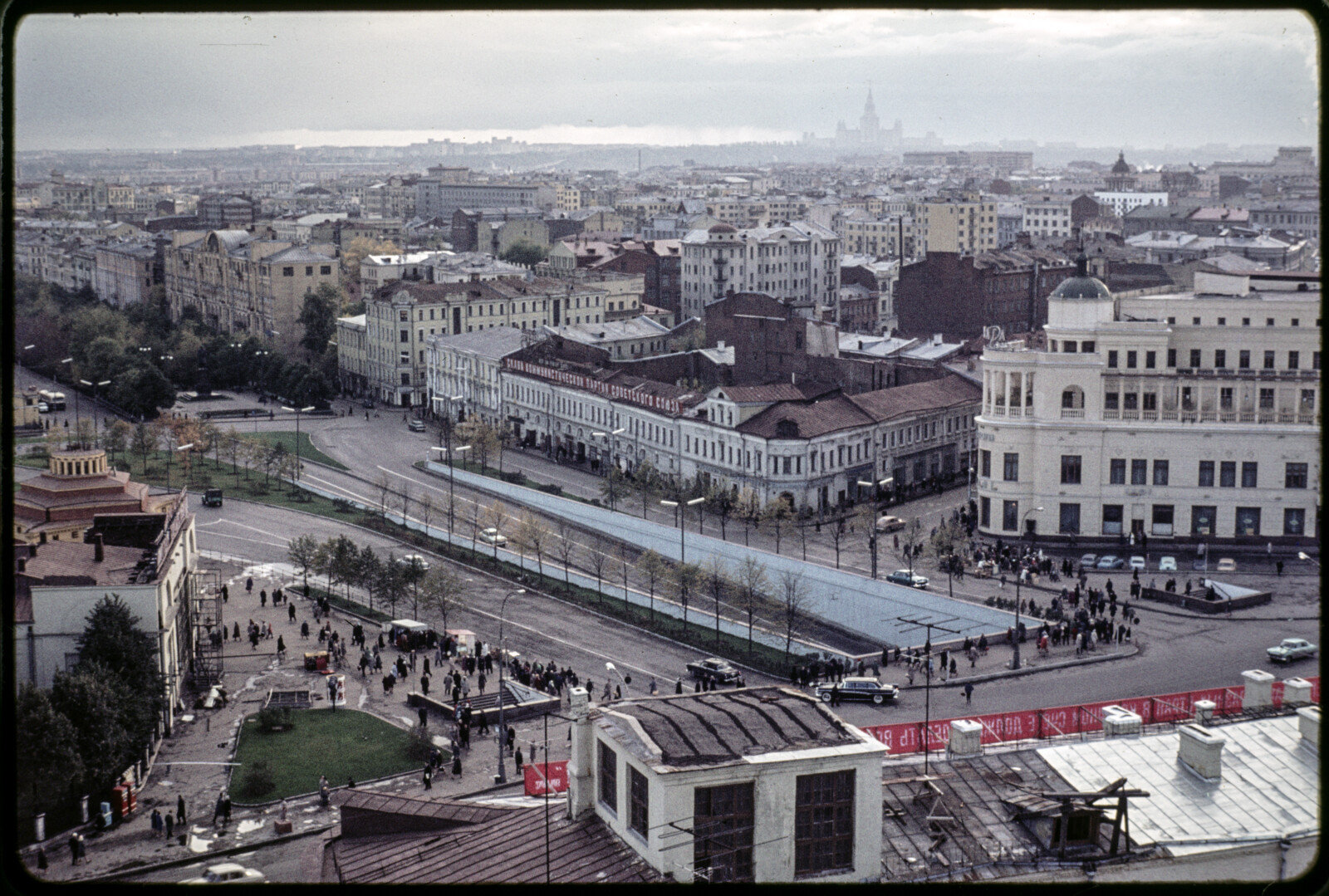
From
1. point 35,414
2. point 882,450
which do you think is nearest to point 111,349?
point 35,414

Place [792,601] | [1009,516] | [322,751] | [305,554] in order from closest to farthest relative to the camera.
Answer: [322,751], [792,601], [305,554], [1009,516]

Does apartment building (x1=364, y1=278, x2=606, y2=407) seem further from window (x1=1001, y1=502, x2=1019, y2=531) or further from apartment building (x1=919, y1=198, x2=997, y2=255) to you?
apartment building (x1=919, y1=198, x2=997, y2=255)

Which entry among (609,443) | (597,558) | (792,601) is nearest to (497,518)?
(597,558)

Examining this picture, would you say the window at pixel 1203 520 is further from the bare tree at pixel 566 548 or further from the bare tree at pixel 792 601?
the bare tree at pixel 566 548

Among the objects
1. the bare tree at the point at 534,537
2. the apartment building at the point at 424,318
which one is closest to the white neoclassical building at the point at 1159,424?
the bare tree at the point at 534,537

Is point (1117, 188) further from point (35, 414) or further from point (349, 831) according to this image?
point (349, 831)

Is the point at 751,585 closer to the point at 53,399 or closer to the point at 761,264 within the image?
the point at 53,399

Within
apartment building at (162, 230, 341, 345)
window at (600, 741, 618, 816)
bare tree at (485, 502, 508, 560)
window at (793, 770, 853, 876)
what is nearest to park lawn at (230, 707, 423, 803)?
window at (600, 741, 618, 816)
